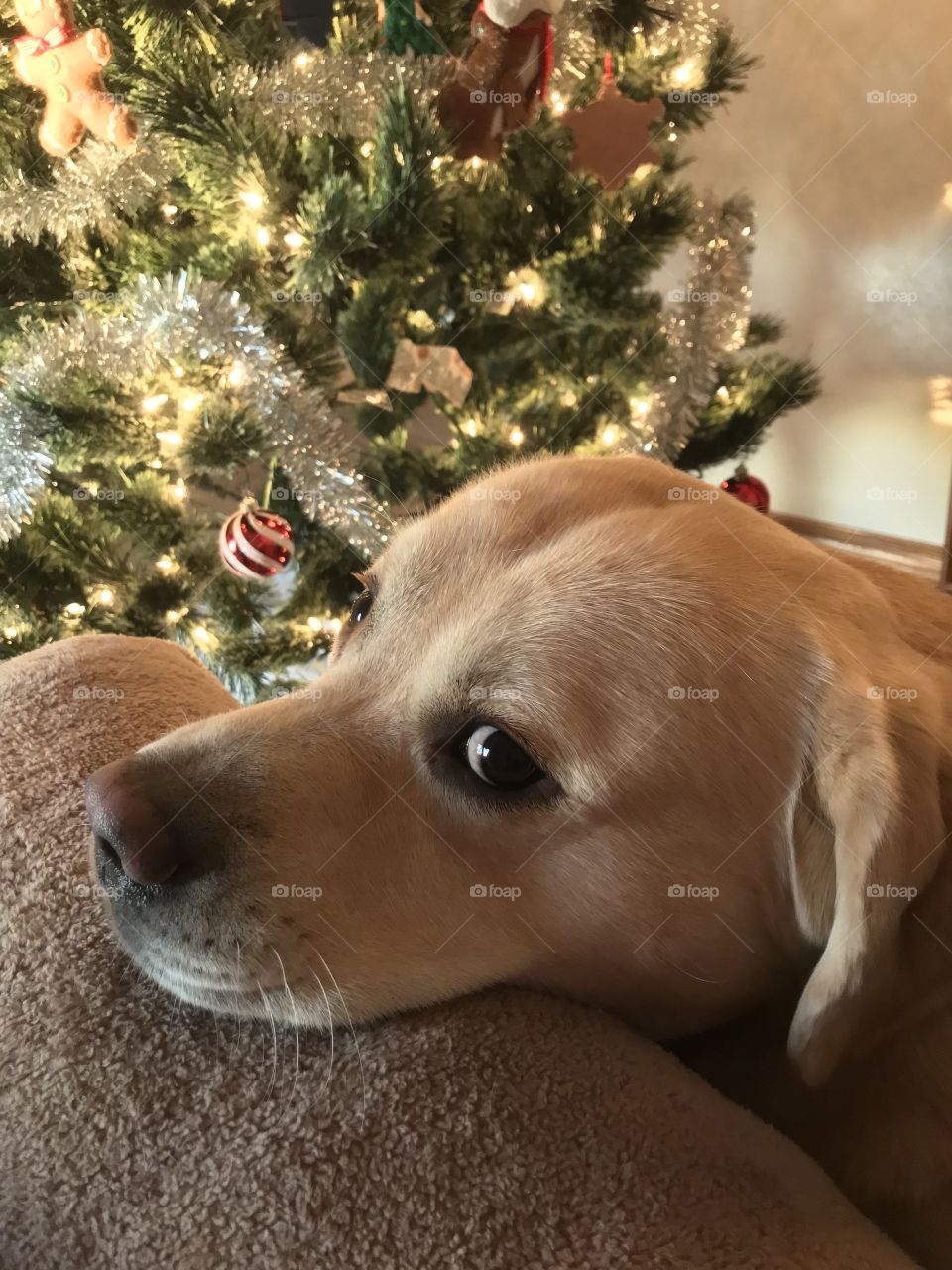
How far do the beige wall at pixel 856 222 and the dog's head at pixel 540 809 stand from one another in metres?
4.69

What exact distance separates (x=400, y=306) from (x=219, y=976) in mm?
2123

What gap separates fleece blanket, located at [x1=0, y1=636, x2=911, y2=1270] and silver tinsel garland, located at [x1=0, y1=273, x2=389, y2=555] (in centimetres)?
174

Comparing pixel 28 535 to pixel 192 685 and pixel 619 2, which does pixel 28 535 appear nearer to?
pixel 192 685

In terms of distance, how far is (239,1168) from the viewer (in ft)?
2.66
